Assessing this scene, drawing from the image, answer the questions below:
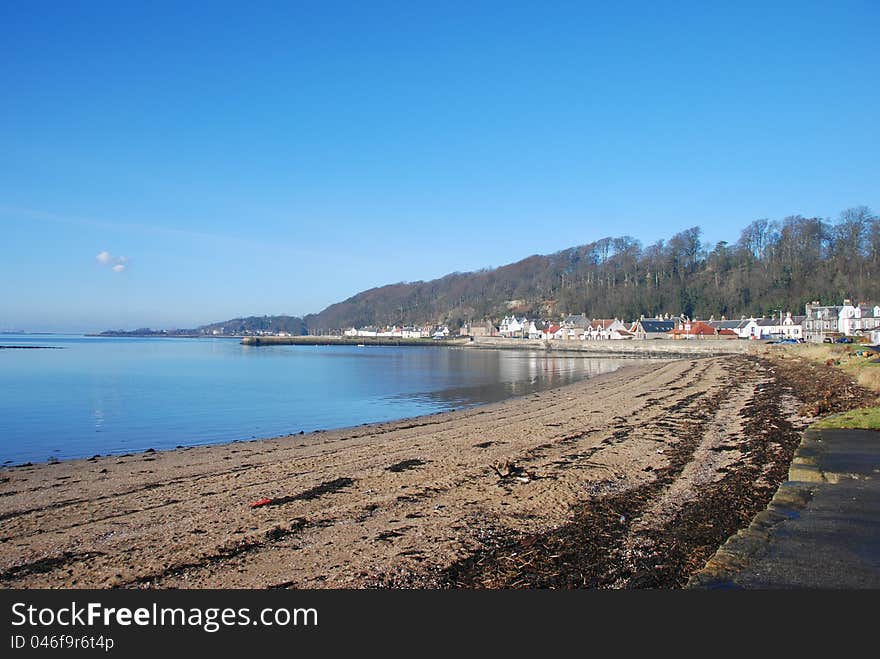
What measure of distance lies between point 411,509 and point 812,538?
14.7 feet

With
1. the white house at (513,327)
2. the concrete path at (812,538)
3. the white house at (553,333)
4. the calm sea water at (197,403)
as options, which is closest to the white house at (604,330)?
the white house at (553,333)

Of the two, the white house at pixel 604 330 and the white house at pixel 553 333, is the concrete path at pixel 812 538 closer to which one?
the white house at pixel 604 330

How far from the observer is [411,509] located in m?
7.64

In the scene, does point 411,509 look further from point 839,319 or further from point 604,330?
point 604,330

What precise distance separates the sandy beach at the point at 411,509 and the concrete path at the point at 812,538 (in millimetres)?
260

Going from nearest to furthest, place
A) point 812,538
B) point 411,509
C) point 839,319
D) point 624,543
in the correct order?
1. point 812,538
2. point 624,543
3. point 411,509
4. point 839,319

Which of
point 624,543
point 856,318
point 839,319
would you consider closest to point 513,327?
point 839,319

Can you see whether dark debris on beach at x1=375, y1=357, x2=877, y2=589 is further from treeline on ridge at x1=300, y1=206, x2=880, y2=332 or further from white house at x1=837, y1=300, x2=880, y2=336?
treeline on ridge at x1=300, y1=206, x2=880, y2=332

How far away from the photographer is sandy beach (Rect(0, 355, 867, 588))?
17.8 ft

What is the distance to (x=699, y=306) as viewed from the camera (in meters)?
109

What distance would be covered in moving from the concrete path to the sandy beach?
0.85 ft

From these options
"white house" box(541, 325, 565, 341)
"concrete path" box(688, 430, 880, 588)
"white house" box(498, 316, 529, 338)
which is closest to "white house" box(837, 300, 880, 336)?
"white house" box(541, 325, 565, 341)

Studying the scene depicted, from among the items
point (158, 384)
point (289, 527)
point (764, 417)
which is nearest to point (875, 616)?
point (289, 527)

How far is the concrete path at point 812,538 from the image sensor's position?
4531mm
